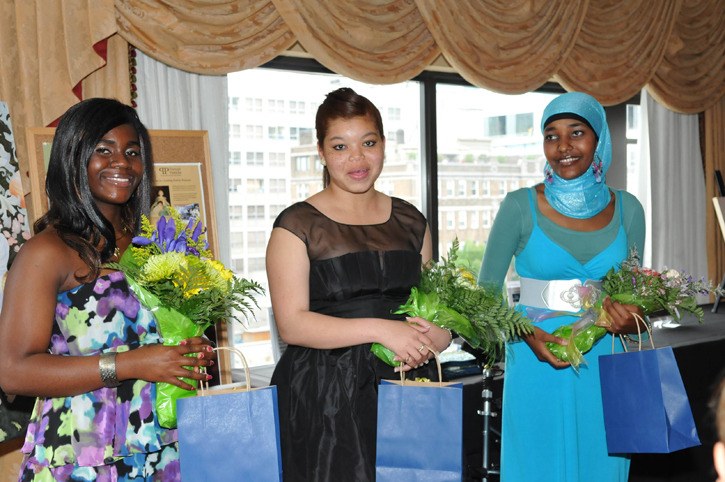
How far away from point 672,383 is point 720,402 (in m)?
1.54

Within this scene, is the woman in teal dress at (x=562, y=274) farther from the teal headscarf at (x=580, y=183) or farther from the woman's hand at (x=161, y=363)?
the woman's hand at (x=161, y=363)

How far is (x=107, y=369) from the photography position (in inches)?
73.6

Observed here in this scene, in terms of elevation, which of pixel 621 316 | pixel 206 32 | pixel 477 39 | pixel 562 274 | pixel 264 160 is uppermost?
pixel 477 39

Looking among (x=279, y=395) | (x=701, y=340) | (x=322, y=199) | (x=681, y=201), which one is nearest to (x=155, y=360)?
(x=279, y=395)

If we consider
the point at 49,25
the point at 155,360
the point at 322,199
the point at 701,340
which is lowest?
the point at 701,340

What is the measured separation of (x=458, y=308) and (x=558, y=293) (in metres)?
0.70

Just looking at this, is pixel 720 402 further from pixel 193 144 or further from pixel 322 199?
pixel 193 144

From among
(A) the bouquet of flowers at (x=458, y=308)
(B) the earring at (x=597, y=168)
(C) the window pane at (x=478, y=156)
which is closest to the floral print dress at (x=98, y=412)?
(A) the bouquet of flowers at (x=458, y=308)

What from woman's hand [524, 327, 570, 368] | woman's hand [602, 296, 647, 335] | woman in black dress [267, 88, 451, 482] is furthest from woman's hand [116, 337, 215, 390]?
woman's hand [602, 296, 647, 335]

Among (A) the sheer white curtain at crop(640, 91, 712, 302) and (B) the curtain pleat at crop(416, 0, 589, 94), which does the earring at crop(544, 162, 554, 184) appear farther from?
(A) the sheer white curtain at crop(640, 91, 712, 302)

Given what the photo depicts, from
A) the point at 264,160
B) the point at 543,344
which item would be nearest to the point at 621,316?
the point at 543,344

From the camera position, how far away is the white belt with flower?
288 centimetres

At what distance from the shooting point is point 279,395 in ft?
7.91

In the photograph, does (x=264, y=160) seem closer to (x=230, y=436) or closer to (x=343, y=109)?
→ (x=343, y=109)
